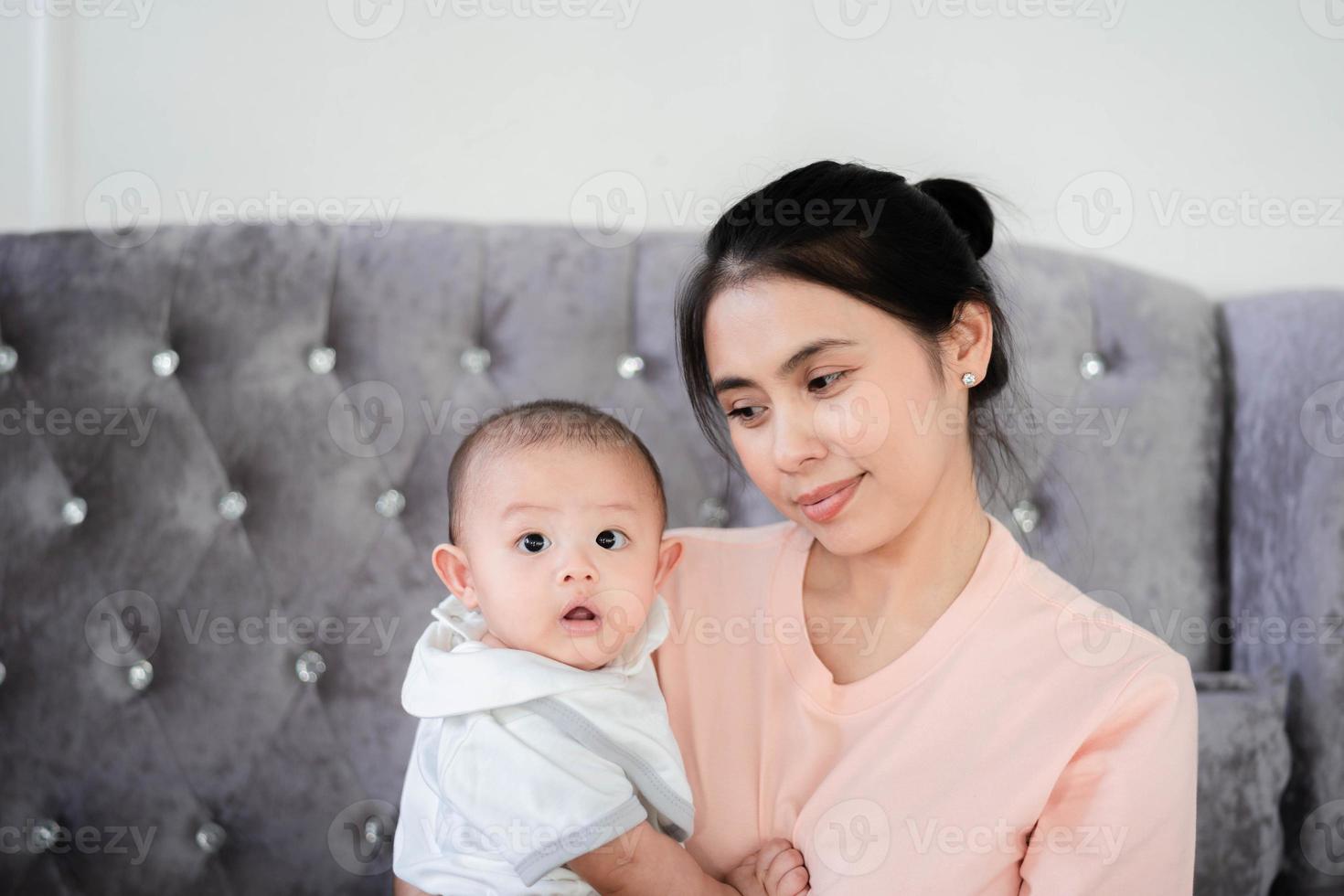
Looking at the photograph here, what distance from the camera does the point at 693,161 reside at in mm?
2033

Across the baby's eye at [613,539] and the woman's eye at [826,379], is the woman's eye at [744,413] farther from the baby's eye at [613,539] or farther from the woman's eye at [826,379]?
the baby's eye at [613,539]

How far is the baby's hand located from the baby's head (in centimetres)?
32

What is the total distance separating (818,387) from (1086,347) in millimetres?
820

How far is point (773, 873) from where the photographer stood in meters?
1.25

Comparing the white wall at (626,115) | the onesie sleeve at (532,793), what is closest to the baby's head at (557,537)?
the onesie sleeve at (532,793)

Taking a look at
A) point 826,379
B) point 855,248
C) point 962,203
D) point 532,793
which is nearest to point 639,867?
point 532,793

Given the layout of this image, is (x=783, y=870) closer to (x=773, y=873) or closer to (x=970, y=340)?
(x=773, y=873)

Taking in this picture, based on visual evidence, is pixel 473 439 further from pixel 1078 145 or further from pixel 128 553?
pixel 1078 145

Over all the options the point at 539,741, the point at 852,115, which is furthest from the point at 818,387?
the point at 852,115

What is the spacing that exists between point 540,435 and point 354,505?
0.63 m

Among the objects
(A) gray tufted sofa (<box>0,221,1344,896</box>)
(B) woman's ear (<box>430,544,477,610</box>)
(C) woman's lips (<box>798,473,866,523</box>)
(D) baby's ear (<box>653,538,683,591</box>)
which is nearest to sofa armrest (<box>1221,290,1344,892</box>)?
(A) gray tufted sofa (<box>0,221,1344,896</box>)

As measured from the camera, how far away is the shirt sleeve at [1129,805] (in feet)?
3.83

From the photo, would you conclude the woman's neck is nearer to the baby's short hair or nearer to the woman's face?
the woman's face

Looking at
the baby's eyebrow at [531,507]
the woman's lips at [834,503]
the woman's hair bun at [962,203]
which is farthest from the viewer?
the woman's hair bun at [962,203]
